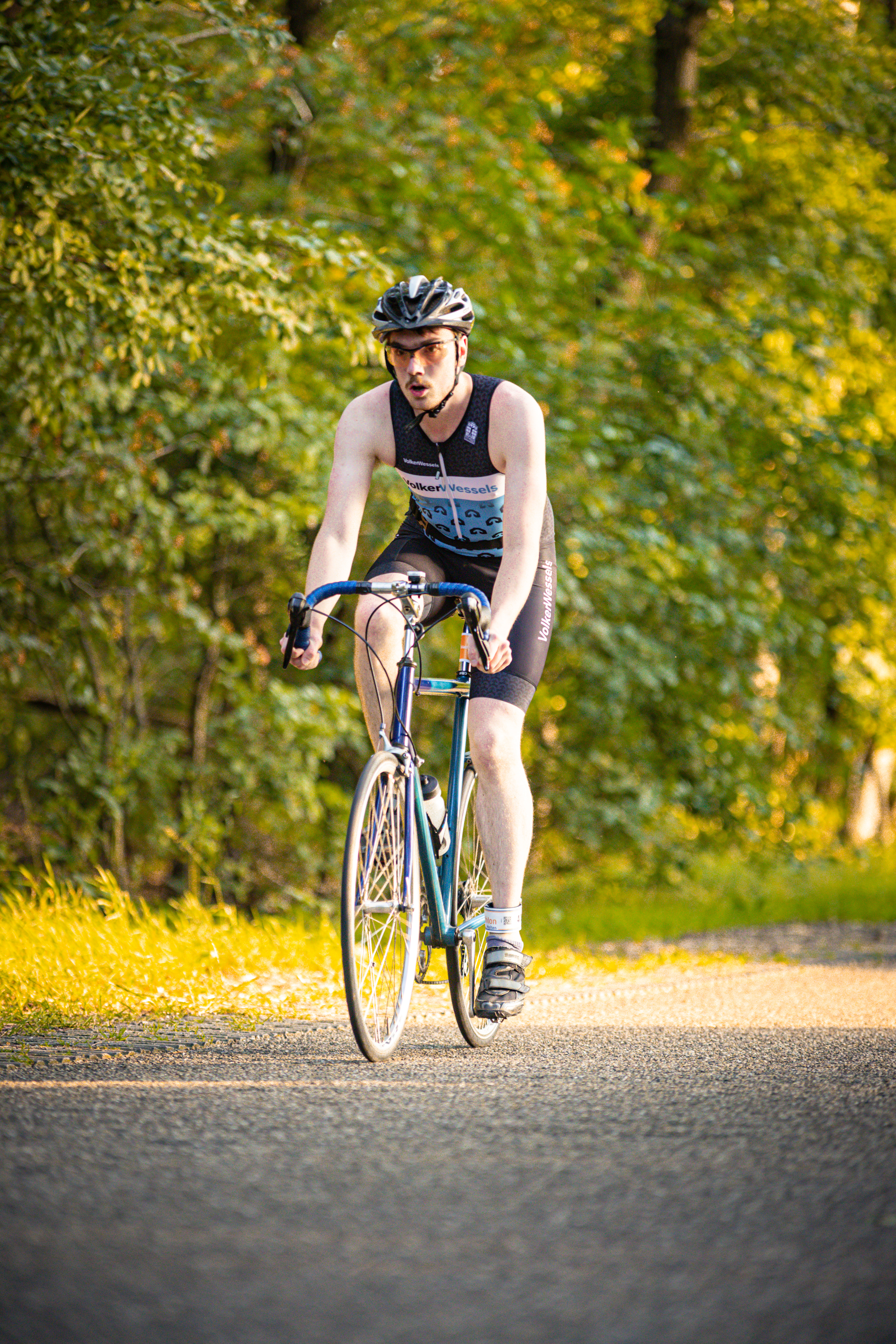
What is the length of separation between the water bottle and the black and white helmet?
1378mm

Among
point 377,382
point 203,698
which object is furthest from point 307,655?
point 377,382

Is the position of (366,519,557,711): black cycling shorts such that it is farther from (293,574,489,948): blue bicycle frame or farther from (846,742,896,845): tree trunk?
(846,742,896,845): tree trunk

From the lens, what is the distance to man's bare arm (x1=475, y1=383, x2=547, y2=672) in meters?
3.88

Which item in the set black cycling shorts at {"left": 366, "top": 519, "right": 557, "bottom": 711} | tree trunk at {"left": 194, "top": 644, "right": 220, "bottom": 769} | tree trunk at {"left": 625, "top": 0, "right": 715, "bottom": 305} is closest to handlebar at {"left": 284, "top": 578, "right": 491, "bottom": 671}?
black cycling shorts at {"left": 366, "top": 519, "right": 557, "bottom": 711}

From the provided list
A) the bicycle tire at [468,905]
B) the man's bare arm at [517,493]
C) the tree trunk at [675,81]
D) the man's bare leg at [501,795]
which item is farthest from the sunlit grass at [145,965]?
the tree trunk at [675,81]

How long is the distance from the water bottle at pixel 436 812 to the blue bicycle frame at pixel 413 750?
3 centimetres

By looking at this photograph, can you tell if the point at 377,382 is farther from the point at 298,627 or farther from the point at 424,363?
the point at 298,627

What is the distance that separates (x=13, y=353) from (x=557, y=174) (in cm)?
615

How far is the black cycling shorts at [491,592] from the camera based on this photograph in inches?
161

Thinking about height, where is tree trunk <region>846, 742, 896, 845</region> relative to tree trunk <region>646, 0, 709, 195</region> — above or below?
below

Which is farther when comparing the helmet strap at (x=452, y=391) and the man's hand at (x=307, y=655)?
the helmet strap at (x=452, y=391)

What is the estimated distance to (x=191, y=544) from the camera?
8070mm

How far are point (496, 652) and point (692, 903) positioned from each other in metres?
7.59

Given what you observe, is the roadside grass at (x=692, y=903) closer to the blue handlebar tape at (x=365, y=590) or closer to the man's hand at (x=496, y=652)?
the man's hand at (x=496, y=652)
